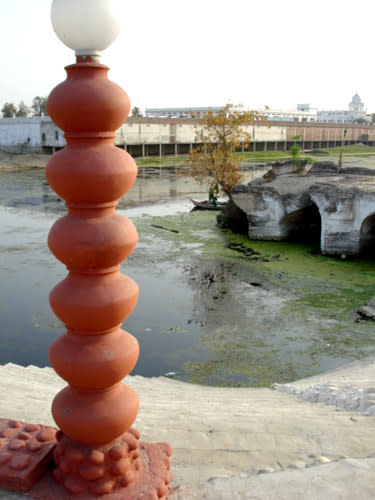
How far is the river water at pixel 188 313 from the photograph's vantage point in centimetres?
725

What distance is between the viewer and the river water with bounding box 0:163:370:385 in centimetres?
725

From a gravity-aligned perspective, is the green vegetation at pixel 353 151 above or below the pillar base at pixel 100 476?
above

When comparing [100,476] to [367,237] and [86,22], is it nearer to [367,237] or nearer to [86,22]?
[86,22]

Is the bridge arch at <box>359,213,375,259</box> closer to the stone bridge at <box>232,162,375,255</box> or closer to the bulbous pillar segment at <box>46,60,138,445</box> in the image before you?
the stone bridge at <box>232,162,375,255</box>

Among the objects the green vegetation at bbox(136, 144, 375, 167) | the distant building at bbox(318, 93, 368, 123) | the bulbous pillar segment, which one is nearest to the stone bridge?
the bulbous pillar segment

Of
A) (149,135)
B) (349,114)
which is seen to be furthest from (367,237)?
(349,114)

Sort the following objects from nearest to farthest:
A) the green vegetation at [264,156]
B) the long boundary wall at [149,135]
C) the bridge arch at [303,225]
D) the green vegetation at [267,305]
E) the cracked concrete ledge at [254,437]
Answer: the cracked concrete ledge at [254,437], the green vegetation at [267,305], the bridge arch at [303,225], the long boundary wall at [149,135], the green vegetation at [264,156]

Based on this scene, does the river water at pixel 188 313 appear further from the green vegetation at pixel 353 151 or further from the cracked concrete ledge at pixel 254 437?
the green vegetation at pixel 353 151

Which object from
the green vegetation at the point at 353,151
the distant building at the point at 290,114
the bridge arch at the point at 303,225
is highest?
the distant building at the point at 290,114

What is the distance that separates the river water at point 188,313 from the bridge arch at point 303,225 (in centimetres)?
148

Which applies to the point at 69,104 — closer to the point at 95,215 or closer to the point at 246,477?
the point at 95,215

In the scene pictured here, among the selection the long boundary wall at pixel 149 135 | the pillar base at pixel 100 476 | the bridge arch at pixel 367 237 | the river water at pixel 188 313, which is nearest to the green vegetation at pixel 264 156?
the long boundary wall at pixel 149 135

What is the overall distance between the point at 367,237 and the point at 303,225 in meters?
2.45

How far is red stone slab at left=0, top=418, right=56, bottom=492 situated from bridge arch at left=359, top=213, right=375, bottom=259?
1164 cm
